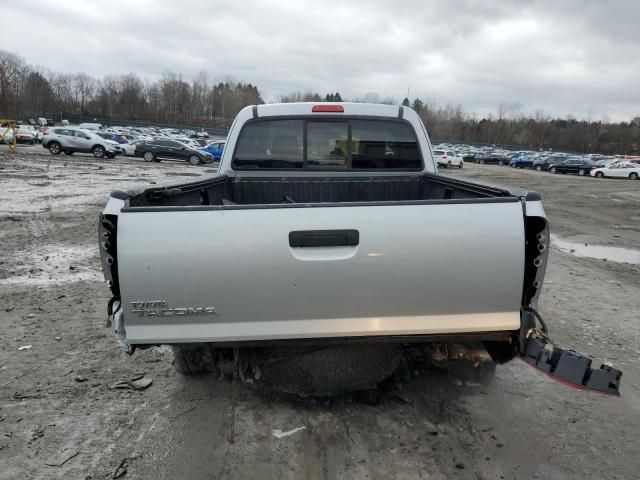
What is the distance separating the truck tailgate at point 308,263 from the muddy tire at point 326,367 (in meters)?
0.51

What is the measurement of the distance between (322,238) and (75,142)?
117 ft

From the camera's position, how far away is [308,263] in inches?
97.9

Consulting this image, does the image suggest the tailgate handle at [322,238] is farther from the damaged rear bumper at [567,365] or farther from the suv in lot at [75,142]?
the suv in lot at [75,142]

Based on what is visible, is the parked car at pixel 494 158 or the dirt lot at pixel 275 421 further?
the parked car at pixel 494 158

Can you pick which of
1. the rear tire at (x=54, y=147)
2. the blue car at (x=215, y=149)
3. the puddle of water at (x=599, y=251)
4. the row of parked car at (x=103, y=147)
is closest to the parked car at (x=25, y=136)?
the row of parked car at (x=103, y=147)

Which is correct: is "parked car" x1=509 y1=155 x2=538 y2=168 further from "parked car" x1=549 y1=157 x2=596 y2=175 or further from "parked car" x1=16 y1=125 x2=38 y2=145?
"parked car" x1=16 y1=125 x2=38 y2=145

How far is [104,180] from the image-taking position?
1989cm

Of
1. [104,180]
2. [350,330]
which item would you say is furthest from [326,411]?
[104,180]

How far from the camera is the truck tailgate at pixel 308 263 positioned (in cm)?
245

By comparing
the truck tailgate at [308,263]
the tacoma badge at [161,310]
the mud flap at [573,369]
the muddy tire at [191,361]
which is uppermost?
the truck tailgate at [308,263]

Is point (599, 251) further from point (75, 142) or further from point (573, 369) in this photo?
point (75, 142)

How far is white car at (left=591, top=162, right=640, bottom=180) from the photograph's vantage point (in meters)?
40.1

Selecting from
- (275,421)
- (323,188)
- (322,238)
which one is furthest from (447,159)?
(322,238)

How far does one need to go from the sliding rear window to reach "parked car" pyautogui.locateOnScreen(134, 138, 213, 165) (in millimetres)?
29516
